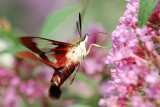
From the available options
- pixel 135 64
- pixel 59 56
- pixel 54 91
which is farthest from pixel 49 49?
pixel 135 64

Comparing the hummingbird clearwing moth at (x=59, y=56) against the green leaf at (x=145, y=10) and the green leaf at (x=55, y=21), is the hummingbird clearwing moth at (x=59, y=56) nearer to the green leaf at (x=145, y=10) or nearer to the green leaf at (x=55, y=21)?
the green leaf at (x=55, y=21)

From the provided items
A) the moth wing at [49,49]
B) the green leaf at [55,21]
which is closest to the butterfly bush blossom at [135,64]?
the moth wing at [49,49]

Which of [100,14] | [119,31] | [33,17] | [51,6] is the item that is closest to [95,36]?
[119,31]

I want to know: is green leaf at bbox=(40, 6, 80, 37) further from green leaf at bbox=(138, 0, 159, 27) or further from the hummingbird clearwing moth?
green leaf at bbox=(138, 0, 159, 27)

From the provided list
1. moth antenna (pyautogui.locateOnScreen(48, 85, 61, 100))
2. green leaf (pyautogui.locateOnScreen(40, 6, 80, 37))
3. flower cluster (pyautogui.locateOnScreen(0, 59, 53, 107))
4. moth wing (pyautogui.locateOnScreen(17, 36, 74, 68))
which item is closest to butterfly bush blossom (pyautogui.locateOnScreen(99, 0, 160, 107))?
moth wing (pyautogui.locateOnScreen(17, 36, 74, 68))

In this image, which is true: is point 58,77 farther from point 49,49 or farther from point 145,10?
point 145,10

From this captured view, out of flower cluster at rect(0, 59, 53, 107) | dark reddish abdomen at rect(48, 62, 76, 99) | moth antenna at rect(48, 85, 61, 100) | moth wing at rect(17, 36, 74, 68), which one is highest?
moth wing at rect(17, 36, 74, 68)

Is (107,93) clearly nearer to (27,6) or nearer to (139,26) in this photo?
(139,26)

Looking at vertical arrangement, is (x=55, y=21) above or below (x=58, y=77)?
above
